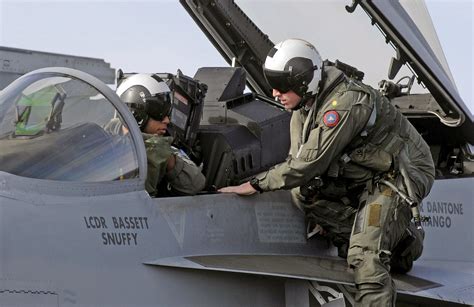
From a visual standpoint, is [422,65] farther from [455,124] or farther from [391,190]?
[391,190]

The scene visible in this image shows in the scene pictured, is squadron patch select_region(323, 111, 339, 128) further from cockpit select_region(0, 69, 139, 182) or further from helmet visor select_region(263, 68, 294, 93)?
cockpit select_region(0, 69, 139, 182)

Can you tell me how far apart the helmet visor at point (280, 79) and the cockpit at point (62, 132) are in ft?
3.78

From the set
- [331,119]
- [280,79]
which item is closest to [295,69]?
[280,79]

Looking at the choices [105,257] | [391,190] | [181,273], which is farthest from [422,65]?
[105,257]

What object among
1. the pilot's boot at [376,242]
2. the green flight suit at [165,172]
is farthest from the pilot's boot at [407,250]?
the green flight suit at [165,172]

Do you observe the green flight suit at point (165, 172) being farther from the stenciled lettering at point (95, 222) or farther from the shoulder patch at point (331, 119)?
the shoulder patch at point (331, 119)

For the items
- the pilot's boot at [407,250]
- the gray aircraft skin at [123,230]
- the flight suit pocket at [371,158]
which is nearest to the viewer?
the gray aircraft skin at [123,230]

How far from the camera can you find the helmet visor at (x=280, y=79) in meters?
5.96

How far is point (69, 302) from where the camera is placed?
4.61 meters

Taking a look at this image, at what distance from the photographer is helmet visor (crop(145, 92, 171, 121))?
239 inches

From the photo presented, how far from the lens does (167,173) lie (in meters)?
5.83

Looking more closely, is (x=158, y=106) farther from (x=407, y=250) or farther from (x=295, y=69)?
(x=407, y=250)

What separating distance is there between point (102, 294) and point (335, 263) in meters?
1.95

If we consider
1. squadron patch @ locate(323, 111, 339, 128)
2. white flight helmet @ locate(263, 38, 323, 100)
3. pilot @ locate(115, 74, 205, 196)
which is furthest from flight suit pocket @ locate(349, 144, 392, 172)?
pilot @ locate(115, 74, 205, 196)
